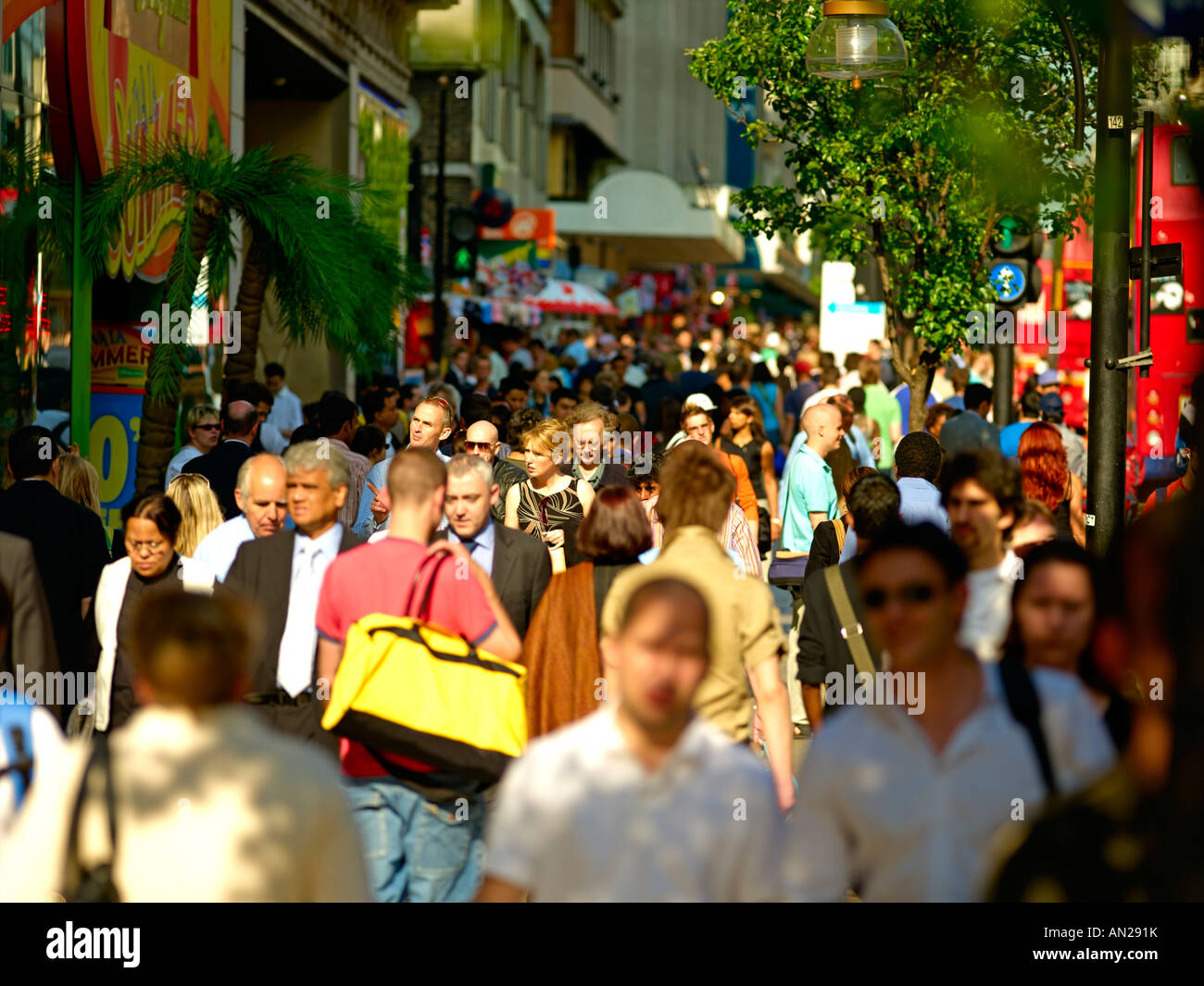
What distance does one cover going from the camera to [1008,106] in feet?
51.2

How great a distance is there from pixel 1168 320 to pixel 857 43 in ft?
12.8

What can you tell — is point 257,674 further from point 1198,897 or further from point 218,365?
point 218,365

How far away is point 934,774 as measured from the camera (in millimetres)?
3971

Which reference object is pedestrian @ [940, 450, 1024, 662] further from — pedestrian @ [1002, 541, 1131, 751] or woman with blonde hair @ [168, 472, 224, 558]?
woman with blonde hair @ [168, 472, 224, 558]

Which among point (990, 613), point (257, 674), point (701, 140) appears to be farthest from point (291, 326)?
point (701, 140)

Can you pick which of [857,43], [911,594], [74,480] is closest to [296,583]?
[74,480]

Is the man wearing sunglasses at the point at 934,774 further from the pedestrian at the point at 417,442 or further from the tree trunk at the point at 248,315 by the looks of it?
the tree trunk at the point at 248,315

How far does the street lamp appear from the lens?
1287 centimetres

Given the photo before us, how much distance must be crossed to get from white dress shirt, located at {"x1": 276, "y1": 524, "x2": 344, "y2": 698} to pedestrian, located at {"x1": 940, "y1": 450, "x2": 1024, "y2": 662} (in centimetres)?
216

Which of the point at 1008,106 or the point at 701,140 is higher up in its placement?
the point at 701,140

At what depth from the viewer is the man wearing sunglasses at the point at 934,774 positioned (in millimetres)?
3928

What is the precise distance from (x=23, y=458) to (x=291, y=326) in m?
4.49

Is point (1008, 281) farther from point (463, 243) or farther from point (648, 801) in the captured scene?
point (648, 801)

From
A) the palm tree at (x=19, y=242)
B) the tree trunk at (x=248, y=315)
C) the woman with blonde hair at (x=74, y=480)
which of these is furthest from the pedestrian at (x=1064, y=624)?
the palm tree at (x=19, y=242)
